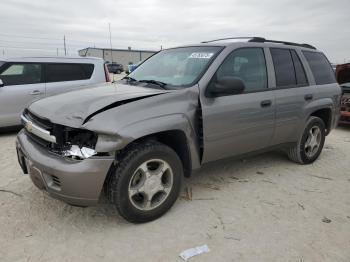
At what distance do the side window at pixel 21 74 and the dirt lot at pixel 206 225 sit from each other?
284cm

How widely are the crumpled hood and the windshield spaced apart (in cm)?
38

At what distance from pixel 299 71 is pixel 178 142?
2.35 m

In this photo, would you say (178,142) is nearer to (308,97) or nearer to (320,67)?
(308,97)

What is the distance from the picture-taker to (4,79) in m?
6.74

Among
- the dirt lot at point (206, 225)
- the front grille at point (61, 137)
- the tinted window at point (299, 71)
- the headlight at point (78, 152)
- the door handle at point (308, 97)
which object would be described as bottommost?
the dirt lot at point (206, 225)

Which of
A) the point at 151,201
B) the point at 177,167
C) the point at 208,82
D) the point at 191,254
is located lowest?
the point at 191,254

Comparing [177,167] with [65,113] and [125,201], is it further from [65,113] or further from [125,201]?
[65,113]

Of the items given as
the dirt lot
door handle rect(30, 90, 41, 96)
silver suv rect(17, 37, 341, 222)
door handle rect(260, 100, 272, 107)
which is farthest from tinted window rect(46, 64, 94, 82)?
door handle rect(260, 100, 272, 107)

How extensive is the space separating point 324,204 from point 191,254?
73.3 inches

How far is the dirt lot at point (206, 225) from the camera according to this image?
283 cm

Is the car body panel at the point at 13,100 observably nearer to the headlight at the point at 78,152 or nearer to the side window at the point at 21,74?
the side window at the point at 21,74

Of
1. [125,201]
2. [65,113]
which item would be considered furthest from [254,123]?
[65,113]

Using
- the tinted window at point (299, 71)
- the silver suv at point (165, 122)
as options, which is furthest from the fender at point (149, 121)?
the tinted window at point (299, 71)

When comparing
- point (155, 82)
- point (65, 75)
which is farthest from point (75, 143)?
point (65, 75)
